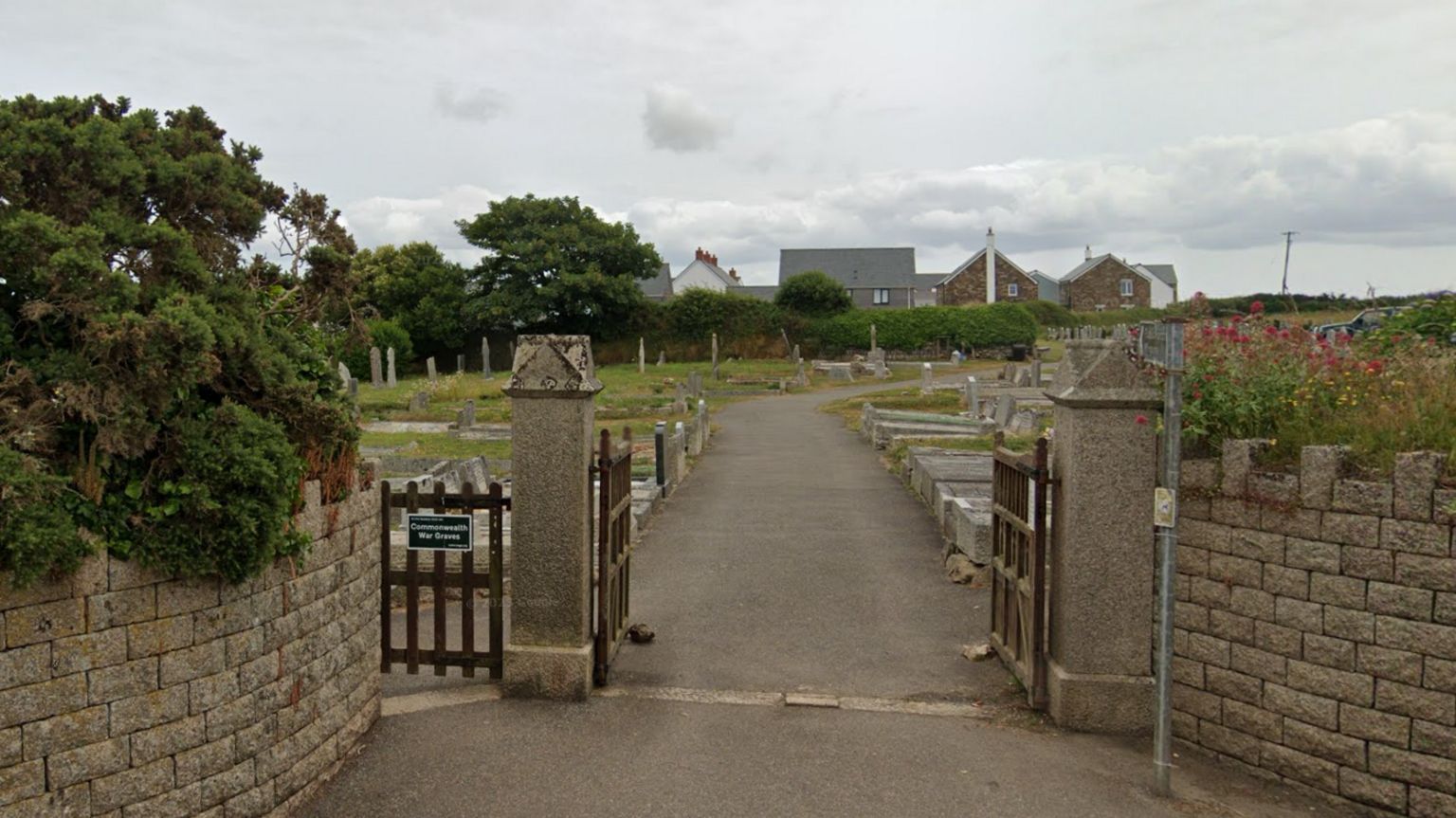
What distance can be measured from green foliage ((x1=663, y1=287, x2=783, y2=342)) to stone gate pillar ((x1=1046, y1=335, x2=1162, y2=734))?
1703 inches

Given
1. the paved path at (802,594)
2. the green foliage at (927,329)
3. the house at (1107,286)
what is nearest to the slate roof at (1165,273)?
the house at (1107,286)

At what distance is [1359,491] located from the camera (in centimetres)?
567

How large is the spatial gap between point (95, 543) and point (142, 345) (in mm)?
895

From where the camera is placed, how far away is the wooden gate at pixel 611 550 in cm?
720

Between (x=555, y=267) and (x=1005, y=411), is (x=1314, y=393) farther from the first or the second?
(x=555, y=267)

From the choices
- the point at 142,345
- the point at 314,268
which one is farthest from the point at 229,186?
the point at 142,345

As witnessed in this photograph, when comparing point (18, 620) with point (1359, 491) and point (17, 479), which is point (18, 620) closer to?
point (17, 479)

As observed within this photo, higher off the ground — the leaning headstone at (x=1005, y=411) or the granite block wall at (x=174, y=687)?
the leaning headstone at (x=1005, y=411)

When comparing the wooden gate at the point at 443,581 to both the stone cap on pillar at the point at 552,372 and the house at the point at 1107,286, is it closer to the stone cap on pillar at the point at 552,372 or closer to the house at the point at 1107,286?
the stone cap on pillar at the point at 552,372

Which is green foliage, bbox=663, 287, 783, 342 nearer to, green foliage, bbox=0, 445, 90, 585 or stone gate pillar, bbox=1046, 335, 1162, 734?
stone gate pillar, bbox=1046, 335, 1162, 734

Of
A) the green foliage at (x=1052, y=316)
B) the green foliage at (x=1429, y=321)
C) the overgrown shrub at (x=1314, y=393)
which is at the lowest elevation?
the overgrown shrub at (x=1314, y=393)

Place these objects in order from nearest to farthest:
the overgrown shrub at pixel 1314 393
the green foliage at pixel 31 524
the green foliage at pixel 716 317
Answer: the green foliage at pixel 31 524
the overgrown shrub at pixel 1314 393
the green foliage at pixel 716 317

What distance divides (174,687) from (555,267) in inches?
1719

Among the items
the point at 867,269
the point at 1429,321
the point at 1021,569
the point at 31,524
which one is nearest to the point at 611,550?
the point at 1021,569
